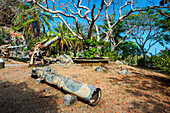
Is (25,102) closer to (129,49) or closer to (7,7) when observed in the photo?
(7,7)

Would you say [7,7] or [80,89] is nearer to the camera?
[80,89]

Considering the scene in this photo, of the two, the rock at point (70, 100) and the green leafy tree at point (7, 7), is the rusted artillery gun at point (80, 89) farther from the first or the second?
the green leafy tree at point (7, 7)

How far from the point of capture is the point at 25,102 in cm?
251

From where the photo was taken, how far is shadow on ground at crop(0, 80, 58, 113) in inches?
87.6

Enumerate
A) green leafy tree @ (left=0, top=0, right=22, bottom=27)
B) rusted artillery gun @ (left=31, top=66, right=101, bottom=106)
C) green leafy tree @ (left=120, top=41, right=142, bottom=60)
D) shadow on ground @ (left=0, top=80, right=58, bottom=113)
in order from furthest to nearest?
green leafy tree @ (left=120, top=41, right=142, bottom=60) → green leafy tree @ (left=0, top=0, right=22, bottom=27) → rusted artillery gun @ (left=31, top=66, right=101, bottom=106) → shadow on ground @ (left=0, top=80, right=58, bottom=113)

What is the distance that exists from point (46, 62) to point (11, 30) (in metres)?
15.1

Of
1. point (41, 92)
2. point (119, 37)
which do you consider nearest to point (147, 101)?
point (41, 92)

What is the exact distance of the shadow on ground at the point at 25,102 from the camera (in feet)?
7.30

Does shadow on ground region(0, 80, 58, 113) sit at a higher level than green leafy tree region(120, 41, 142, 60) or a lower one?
lower

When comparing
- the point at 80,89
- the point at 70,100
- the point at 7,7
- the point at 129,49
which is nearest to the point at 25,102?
the point at 70,100

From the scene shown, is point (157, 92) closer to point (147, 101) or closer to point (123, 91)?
point (147, 101)

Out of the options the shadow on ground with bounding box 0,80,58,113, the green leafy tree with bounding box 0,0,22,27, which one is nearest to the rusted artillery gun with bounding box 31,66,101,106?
the shadow on ground with bounding box 0,80,58,113

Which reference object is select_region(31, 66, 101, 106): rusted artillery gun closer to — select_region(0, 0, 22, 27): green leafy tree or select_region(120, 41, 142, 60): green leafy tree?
select_region(0, 0, 22, 27): green leafy tree

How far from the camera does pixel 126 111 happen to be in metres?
2.44
